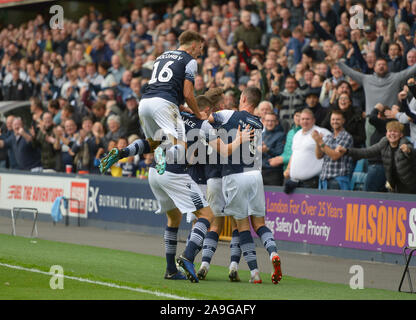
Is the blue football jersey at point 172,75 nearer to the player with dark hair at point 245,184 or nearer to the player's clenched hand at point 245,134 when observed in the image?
the player with dark hair at point 245,184

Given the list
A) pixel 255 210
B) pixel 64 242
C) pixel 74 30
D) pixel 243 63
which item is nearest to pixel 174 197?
pixel 255 210

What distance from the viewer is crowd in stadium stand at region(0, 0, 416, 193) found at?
50.4ft

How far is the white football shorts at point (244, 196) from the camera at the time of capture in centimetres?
1079

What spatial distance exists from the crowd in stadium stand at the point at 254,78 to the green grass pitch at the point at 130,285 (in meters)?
3.28

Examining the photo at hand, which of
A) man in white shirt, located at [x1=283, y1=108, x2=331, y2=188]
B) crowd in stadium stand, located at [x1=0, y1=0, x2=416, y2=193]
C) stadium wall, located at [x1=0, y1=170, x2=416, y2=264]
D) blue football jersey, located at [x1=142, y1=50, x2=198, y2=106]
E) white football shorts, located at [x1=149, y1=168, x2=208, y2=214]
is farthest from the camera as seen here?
man in white shirt, located at [x1=283, y1=108, x2=331, y2=188]

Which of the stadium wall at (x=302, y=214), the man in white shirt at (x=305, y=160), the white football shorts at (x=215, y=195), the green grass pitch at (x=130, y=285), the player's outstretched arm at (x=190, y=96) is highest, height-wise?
the player's outstretched arm at (x=190, y=96)

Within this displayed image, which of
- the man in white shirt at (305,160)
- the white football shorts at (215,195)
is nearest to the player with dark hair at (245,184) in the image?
the white football shorts at (215,195)

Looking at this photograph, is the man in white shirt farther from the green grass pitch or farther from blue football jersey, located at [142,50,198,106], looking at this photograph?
blue football jersey, located at [142,50,198,106]

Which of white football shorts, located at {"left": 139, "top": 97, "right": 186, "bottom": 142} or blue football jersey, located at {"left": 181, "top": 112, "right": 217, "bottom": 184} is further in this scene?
blue football jersey, located at {"left": 181, "top": 112, "right": 217, "bottom": 184}

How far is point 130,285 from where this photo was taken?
9789mm

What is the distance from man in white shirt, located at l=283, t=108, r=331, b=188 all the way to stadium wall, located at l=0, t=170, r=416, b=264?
403 mm

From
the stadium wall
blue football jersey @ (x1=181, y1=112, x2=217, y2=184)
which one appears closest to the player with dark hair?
blue football jersey @ (x1=181, y1=112, x2=217, y2=184)

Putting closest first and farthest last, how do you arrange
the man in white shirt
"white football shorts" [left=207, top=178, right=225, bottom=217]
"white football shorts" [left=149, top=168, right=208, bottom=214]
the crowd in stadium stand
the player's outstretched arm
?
the player's outstretched arm < "white football shorts" [left=149, top=168, right=208, bottom=214] < "white football shorts" [left=207, top=178, right=225, bottom=217] < the crowd in stadium stand < the man in white shirt
